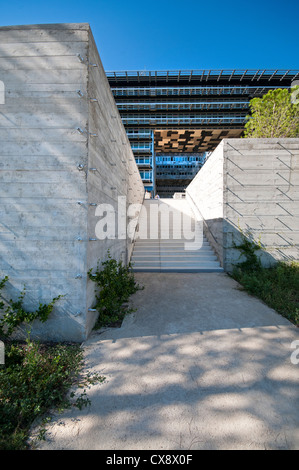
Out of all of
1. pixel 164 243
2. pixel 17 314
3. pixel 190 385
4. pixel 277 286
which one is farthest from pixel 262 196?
pixel 17 314

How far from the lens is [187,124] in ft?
117

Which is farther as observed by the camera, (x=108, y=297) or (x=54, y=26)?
(x=108, y=297)

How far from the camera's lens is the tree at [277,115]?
6.41 m

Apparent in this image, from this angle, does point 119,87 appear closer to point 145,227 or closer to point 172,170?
point 172,170

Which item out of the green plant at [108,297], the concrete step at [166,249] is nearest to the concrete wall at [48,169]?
the green plant at [108,297]

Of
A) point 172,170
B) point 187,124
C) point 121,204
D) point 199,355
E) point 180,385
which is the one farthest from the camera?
point 172,170

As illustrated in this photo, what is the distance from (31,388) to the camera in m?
1.95

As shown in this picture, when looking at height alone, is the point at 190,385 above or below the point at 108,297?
below

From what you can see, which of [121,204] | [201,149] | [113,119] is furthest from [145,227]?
[201,149]

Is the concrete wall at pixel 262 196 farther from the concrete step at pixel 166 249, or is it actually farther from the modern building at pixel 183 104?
the modern building at pixel 183 104

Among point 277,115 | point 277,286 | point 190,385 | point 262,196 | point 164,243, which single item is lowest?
point 190,385

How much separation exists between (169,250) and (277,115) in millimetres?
5774

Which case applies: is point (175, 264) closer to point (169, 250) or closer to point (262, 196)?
point (169, 250)

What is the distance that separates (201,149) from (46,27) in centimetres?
4166
